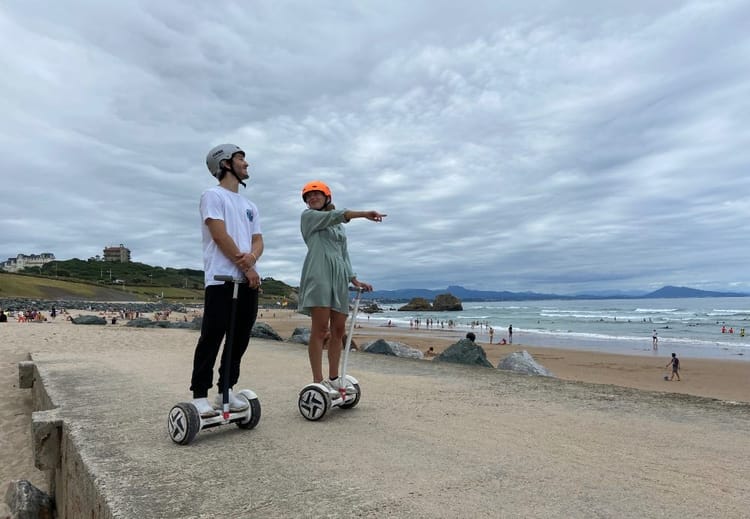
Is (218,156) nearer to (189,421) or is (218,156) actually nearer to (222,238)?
(222,238)

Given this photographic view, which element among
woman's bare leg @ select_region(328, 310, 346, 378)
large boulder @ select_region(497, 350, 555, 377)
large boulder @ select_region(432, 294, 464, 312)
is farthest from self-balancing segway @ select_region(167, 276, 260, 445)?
large boulder @ select_region(432, 294, 464, 312)

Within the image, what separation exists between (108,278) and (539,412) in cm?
14349

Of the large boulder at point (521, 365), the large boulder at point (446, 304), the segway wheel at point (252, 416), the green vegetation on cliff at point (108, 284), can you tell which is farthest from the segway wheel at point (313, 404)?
the large boulder at point (446, 304)

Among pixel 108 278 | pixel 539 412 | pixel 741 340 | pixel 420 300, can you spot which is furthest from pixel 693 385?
pixel 108 278

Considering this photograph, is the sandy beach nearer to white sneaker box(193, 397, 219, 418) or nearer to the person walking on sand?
white sneaker box(193, 397, 219, 418)

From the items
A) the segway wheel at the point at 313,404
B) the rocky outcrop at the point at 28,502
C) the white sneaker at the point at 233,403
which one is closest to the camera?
the white sneaker at the point at 233,403

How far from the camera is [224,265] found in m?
3.42

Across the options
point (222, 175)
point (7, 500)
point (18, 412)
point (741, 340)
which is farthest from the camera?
point (741, 340)

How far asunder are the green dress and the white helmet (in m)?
0.80

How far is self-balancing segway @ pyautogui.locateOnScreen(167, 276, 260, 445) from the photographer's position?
3.16 meters

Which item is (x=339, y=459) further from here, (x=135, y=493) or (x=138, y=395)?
(x=138, y=395)

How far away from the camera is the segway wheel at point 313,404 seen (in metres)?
3.75

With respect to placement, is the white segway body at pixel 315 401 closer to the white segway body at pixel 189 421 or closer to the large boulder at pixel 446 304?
the white segway body at pixel 189 421

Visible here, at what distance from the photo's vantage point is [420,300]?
11194 cm
